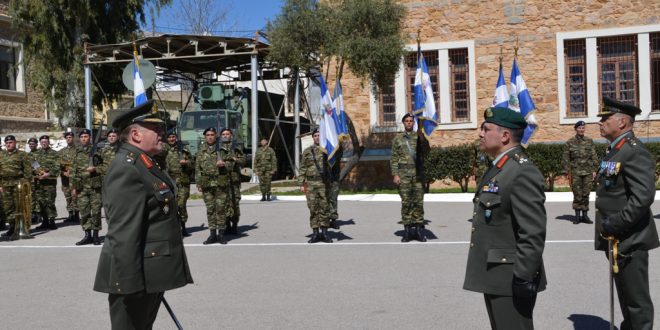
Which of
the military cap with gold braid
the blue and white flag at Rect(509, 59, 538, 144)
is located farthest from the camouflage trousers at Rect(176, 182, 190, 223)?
the military cap with gold braid

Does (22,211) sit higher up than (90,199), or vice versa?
(90,199)

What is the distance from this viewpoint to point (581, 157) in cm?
1246

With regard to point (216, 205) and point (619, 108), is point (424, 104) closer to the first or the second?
point (216, 205)

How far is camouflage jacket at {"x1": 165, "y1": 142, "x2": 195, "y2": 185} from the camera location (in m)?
11.8

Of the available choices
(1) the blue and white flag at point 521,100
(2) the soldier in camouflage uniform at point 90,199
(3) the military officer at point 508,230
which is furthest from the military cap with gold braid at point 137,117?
(1) the blue and white flag at point 521,100

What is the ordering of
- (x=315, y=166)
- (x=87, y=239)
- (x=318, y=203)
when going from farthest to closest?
(x=87, y=239) < (x=315, y=166) < (x=318, y=203)

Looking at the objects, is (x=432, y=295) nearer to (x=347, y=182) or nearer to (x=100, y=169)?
(x=100, y=169)

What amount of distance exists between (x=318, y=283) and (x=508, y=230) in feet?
13.4

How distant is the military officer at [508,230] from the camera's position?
357 centimetres

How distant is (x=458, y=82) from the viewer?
2123 centimetres

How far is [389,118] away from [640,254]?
1721cm

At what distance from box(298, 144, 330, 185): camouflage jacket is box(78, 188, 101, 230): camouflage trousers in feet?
11.5

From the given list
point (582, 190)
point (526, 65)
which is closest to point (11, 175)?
point (582, 190)

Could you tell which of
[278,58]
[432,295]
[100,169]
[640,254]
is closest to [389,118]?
[278,58]
